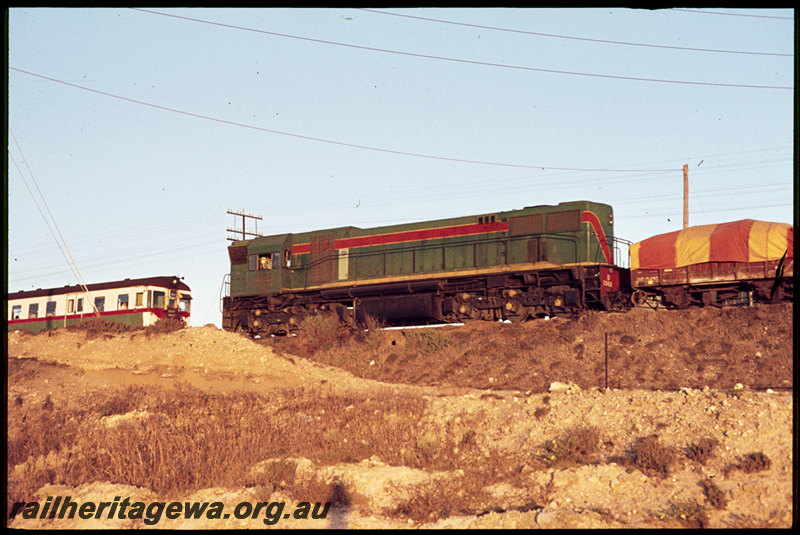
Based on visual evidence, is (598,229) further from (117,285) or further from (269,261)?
(117,285)

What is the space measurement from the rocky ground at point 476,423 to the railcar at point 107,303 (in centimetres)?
Answer: 959

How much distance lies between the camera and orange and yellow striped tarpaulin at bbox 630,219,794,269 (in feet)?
75.2

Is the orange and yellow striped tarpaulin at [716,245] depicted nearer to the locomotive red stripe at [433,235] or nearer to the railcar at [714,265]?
the railcar at [714,265]

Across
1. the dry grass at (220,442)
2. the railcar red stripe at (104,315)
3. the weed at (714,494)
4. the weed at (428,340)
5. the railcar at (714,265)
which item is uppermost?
the railcar at (714,265)

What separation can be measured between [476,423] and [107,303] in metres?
28.2

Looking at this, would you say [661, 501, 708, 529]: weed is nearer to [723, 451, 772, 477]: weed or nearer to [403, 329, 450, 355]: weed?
[723, 451, 772, 477]: weed

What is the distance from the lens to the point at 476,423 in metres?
13.8

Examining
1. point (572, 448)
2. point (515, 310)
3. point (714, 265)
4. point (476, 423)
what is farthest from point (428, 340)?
point (572, 448)

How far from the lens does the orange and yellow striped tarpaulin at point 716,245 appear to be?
2291 centimetres

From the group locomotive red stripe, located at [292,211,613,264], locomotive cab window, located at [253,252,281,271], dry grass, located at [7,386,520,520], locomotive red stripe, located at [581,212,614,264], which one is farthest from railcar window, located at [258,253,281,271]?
dry grass, located at [7,386,520,520]

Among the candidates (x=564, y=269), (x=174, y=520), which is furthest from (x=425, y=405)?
(x=564, y=269)

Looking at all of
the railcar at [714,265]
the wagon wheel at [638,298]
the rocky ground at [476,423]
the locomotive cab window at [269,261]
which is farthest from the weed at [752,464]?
the locomotive cab window at [269,261]

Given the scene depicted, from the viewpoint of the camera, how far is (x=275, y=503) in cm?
980

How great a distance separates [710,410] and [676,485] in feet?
8.95
